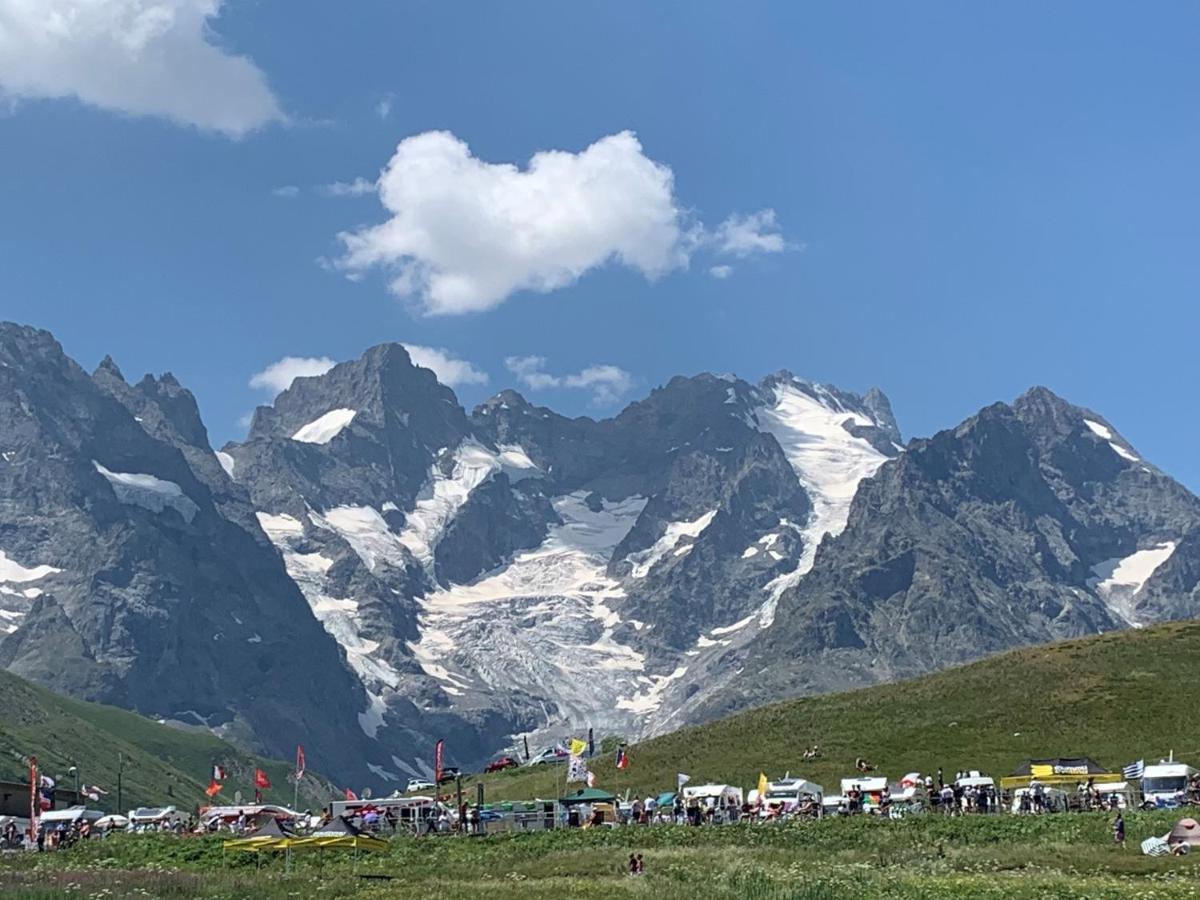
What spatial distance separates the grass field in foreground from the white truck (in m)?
10.2

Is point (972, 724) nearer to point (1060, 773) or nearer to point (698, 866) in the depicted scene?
point (1060, 773)

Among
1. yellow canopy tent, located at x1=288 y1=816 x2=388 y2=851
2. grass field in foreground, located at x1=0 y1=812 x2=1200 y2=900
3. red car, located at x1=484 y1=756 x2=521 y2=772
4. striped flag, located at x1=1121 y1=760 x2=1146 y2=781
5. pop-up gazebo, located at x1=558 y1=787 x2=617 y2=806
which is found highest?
red car, located at x1=484 y1=756 x2=521 y2=772

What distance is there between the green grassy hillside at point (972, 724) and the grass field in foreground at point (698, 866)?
30503 millimetres

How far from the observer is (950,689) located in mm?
132375

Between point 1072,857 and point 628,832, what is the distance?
2445cm

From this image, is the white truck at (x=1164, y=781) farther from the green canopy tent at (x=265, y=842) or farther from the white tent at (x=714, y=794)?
the green canopy tent at (x=265, y=842)

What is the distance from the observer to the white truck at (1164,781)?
87.5 metres

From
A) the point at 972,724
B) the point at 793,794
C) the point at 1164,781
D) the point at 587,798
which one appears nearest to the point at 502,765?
the point at 972,724

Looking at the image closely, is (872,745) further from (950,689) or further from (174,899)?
(174,899)

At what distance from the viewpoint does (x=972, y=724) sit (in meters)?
120

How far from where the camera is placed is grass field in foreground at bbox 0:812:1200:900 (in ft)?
189

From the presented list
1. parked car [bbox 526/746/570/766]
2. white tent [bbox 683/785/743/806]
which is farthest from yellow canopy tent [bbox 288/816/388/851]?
parked car [bbox 526/746/570/766]

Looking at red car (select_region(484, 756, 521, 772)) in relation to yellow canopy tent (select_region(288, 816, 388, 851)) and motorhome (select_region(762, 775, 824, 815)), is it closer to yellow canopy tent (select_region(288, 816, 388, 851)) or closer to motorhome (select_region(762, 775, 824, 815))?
motorhome (select_region(762, 775, 824, 815))

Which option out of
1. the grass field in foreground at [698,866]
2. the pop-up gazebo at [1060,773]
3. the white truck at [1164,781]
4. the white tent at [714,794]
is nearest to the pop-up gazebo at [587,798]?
the white tent at [714,794]
